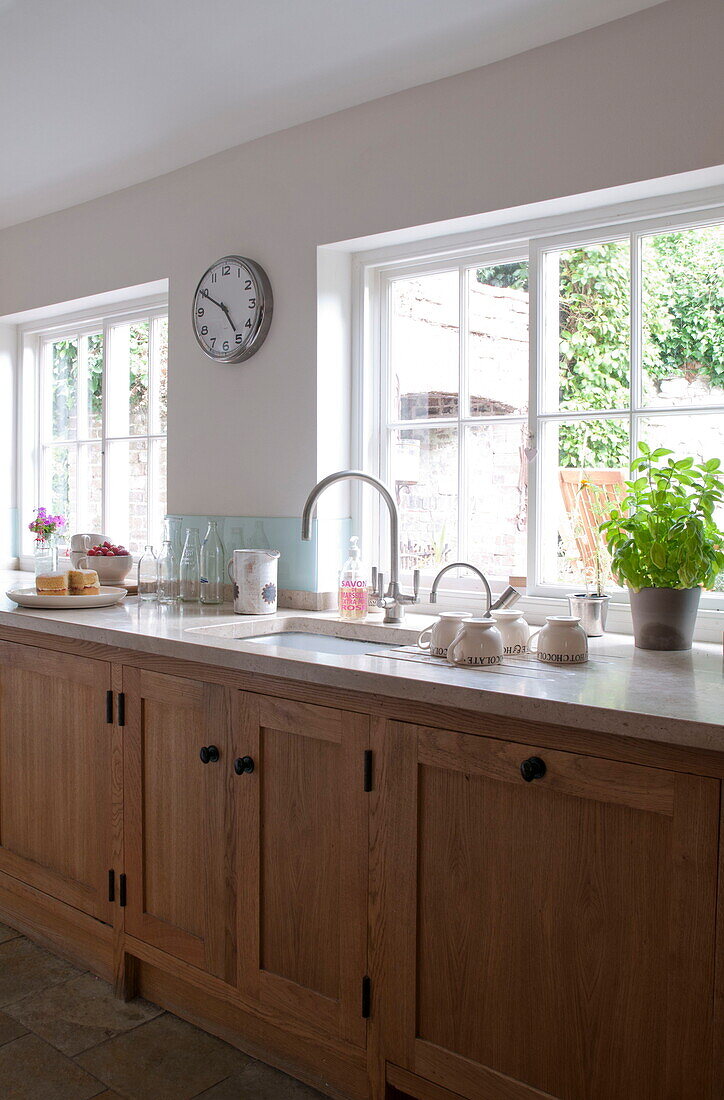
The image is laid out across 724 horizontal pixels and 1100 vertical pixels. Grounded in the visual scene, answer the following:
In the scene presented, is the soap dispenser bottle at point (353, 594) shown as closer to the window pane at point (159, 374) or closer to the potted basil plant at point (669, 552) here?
the potted basil plant at point (669, 552)

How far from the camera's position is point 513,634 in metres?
1.99

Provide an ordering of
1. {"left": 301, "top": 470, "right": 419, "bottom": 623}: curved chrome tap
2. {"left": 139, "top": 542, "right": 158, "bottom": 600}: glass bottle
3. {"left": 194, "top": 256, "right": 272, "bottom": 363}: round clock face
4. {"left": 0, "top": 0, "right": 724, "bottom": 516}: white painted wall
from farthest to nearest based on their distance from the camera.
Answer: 1. {"left": 139, "top": 542, "right": 158, "bottom": 600}: glass bottle
2. {"left": 194, "top": 256, "right": 272, "bottom": 363}: round clock face
3. {"left": 301, "top": 470, "right": 419, "bottom": 623}: curved chrome tap
4. {"left": 0, "top": 0, "right": 724, "bottom": 516}: white painted wall

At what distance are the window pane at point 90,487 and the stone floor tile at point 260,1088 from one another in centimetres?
227

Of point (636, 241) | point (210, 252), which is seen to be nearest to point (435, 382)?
point (636, 241)

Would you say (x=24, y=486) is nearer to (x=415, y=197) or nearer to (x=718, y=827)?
(x=415, y=197)

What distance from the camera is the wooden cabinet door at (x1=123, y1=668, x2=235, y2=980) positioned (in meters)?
2.07

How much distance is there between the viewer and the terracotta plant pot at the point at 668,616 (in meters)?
2.00

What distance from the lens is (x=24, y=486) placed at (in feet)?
13.5

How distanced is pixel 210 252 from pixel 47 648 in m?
1.38

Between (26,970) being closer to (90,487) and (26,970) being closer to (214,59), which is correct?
(90,487)

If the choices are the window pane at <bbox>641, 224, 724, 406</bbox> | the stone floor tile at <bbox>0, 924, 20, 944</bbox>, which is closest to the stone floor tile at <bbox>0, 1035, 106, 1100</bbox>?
the stone floor tile at <bbox>0, 924, 20, 944</bbox>

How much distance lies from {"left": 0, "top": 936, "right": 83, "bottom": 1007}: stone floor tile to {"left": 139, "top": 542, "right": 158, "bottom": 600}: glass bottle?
1.05 meters

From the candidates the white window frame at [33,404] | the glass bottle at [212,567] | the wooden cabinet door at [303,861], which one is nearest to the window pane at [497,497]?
the glass bottle at [212,567]

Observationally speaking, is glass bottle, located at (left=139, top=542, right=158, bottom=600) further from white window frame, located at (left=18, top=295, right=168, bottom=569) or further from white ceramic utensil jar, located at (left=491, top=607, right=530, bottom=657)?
white ceramic utensil jar, located at (left=491, top=607, right=530, bottom=657)
